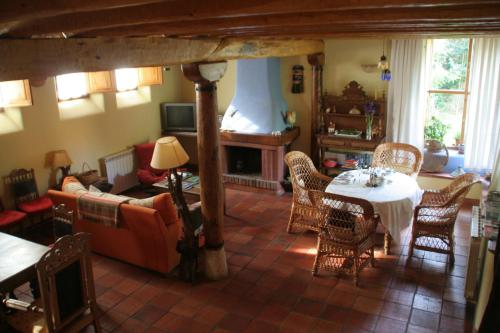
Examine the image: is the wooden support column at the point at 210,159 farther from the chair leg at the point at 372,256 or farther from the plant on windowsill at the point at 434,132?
the plant on windowsill at the point at 434,132

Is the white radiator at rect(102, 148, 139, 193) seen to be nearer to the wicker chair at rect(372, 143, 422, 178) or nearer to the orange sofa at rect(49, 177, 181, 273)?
the orange sofa at rect(49, 177, 181, 273)

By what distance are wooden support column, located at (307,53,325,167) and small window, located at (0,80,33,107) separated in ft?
14.3

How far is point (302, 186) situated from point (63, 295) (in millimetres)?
3304

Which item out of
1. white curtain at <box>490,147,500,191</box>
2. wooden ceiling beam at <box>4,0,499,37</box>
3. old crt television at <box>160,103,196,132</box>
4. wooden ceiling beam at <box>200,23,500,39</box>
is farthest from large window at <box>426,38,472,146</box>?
wooden ceiling beam at <box>4,0,499,37</box>

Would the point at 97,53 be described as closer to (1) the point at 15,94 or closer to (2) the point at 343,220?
(2) the point at 343,220

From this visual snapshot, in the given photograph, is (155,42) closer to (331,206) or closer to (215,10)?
(215,10)

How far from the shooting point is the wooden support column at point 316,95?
732 centimetres

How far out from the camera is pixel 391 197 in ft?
16.9

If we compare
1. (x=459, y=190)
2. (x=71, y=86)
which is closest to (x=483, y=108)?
(x=459, y=190)

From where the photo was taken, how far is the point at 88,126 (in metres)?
7.19

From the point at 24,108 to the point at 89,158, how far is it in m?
1.39

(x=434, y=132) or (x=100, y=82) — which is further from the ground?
(x=100, y=82)

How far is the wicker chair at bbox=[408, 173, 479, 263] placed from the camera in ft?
16.3

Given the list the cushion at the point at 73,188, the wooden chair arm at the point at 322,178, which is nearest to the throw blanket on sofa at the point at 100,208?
the cushion at the point at 73,188
